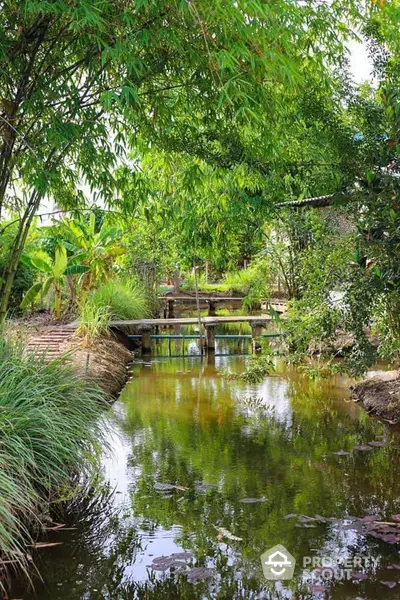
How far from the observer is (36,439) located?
12.5 feet

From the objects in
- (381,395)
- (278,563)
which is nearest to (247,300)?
(381,395)

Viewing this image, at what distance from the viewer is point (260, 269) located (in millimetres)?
12375

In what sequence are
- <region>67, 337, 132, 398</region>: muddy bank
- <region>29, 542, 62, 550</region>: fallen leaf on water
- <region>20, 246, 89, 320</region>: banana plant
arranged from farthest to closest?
<region>20, 246, 89, 320</region>: banana plant → <region>67, 337, 132, 398</region>: muddy bank → <region>29, 542, 62, 550</region>: fallen leaf on water

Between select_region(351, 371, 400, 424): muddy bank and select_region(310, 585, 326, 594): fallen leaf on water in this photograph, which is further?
select_region(351, 371, 400, 424): muddy bank

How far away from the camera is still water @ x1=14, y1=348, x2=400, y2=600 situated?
3242 millimetres

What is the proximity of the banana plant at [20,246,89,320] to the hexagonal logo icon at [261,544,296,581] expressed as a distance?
7.68 meters

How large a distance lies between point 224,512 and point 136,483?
0.87 metres

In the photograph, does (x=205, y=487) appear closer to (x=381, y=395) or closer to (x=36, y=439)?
(x=36, y=439)

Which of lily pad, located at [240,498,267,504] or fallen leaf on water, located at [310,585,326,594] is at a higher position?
lily pad, located at [240,498,267,504]

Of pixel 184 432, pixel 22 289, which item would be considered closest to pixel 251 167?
pixel 184 432

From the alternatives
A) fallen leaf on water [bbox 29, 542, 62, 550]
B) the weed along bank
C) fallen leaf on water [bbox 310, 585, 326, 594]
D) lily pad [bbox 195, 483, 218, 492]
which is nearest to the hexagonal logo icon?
A: the weed along bank

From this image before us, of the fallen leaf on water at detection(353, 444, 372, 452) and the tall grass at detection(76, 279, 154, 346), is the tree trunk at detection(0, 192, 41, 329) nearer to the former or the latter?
the fallen leaf on water at detection(353, 444, 372, 452)

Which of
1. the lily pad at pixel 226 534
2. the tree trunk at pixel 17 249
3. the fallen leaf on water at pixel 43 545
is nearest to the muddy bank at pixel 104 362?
the tree trunk at pixel 17 249

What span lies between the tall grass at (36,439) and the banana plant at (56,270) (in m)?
5.94
